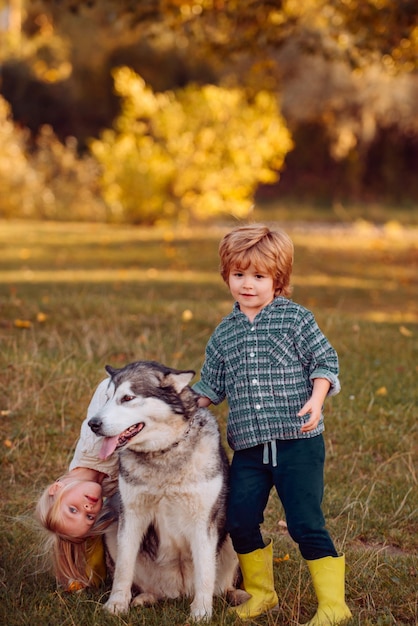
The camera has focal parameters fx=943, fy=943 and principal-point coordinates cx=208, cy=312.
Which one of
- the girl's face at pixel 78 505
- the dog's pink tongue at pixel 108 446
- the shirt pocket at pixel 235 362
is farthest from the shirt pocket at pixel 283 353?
the girl's face at pixel 78 505

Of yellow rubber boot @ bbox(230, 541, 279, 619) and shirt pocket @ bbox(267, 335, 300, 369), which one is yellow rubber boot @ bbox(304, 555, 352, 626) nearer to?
yellow rubber boot @ bbox(230, 541, 279, 619)

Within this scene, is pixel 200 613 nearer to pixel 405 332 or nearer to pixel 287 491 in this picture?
pixel 287 491

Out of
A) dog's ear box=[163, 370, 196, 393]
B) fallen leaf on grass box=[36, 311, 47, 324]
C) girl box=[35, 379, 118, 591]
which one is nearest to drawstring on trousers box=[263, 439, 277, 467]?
dog's ear box=[163, 370, 196, 393]

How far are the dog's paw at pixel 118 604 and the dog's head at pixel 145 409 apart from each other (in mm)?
640

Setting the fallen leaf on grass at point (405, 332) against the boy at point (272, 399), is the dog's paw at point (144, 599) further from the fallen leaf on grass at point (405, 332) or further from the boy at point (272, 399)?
the fallen leaf on grass at point (405, 332)

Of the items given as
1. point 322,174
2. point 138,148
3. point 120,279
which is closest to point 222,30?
point 120,279

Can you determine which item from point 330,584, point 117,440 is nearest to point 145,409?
point 117,440

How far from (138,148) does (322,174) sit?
41.7 ft

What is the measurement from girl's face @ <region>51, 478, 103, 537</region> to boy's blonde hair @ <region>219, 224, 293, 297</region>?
43.2 inches

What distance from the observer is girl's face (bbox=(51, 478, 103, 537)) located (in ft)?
12.9

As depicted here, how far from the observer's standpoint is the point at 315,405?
3613 mm

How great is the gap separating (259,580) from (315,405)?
2.75 ft

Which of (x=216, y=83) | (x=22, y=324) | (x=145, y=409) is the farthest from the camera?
(x=216, y=83)

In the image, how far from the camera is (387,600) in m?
4.12
